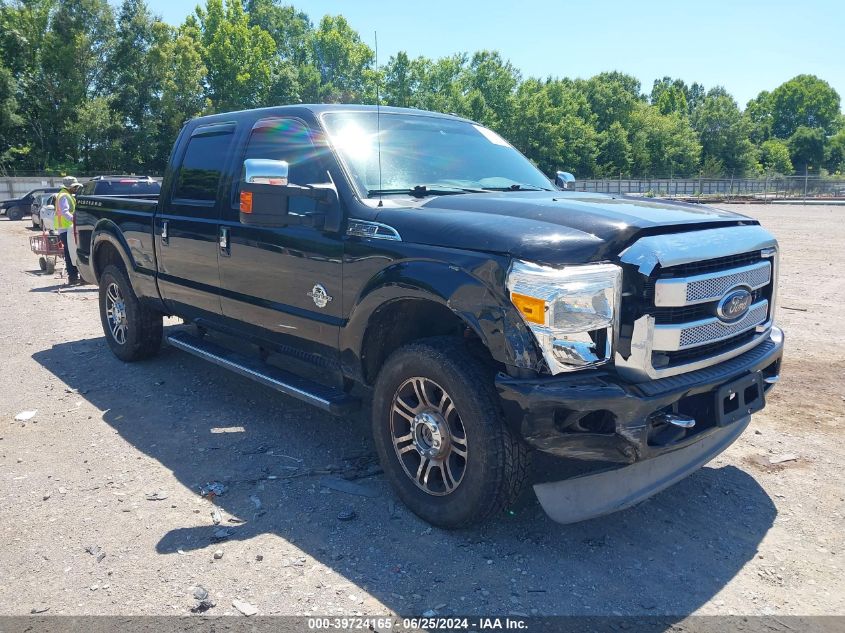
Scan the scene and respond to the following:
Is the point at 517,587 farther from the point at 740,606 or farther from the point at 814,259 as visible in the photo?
the point at 814,259

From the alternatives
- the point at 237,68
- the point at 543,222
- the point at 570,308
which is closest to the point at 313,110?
the point at 543,222

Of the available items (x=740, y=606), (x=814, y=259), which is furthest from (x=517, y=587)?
(x=814, y=259)

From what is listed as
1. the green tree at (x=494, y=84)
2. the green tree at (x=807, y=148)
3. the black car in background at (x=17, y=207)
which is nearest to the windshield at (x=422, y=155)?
the black car in background at (x=17, y=207)

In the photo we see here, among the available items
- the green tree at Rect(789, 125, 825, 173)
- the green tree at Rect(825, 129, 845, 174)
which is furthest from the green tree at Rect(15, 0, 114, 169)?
the green tree at Rect(825, 129, 845, 174)

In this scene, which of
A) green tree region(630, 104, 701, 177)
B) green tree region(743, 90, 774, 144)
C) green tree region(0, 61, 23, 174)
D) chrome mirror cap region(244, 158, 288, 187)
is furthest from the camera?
green tree region(743, 90, 774, 144)

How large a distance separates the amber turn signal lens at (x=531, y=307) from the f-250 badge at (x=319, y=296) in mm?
1382

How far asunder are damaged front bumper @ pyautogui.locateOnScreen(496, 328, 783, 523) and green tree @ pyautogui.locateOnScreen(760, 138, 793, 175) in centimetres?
11003

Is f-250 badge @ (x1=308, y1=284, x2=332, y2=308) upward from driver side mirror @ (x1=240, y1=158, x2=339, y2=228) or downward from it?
downward

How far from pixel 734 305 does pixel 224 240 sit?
3.28 metres

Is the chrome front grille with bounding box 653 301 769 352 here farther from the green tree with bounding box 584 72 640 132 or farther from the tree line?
the green tree with bounding box 584 72 640 132

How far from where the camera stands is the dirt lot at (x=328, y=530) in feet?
9.66

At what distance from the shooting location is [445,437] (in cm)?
333

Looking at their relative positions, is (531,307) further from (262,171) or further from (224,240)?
(224,240)

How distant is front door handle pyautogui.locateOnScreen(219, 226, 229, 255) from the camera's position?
4677mm
